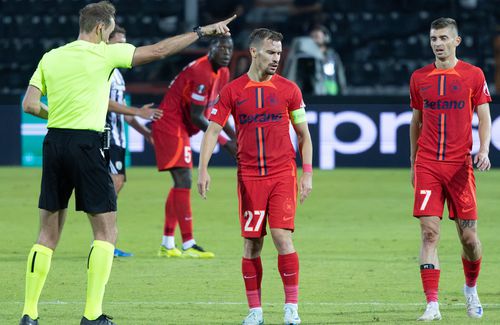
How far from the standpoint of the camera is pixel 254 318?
8.03m

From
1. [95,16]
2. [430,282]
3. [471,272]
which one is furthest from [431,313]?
[95,16]

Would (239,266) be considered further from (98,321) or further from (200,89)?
(98,321)

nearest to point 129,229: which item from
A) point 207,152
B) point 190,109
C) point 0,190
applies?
point 190,109

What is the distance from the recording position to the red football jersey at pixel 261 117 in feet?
27.2

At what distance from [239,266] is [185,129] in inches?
72.0

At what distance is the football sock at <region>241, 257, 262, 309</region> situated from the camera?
8.12 metres

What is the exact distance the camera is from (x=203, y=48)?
25.2 meters

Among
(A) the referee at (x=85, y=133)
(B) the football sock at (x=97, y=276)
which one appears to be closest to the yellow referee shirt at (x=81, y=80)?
(A) the referee at (x=85, y=133)

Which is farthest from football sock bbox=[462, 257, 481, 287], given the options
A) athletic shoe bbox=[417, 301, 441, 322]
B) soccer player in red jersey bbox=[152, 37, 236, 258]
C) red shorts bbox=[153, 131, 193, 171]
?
red shorts bbox=[153, 131, 193, 171]

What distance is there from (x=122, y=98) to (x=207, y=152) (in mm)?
3729

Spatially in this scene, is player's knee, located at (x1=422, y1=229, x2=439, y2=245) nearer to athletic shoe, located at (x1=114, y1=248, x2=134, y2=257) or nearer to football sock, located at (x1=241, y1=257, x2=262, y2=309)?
football sock, located at (x1=241, y1=257, x2=262, y2=309)

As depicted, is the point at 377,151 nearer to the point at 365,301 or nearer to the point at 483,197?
the point at 483,197

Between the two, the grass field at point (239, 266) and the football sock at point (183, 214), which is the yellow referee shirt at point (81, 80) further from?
the football sock at point (183, 214)

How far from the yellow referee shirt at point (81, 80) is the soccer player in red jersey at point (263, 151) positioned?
85 centimetres
